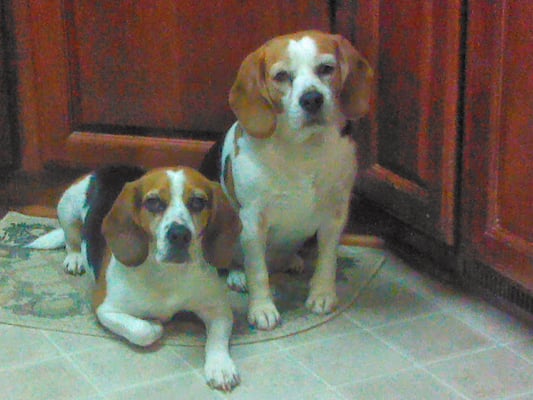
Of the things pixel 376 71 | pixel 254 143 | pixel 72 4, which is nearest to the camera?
pixel 254 143

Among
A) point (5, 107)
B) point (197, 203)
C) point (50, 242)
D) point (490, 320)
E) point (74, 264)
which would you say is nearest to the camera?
point (197, 203)

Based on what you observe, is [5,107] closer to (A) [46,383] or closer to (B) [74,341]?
(B) [74,341]

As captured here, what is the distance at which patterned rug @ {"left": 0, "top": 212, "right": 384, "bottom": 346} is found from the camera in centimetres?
212

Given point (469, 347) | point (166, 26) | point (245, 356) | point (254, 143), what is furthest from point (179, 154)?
point (469, 347)

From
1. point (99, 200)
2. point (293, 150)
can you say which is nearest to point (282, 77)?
point (293, 150)

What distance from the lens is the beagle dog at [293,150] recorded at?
203cm

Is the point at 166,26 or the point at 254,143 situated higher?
the point at 166,26

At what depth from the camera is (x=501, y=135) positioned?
205cm

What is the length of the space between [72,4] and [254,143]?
0.80 m

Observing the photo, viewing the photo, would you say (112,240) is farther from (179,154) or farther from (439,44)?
(439,44)

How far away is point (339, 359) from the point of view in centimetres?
200

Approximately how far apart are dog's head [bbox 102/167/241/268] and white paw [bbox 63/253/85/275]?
46 centimetres

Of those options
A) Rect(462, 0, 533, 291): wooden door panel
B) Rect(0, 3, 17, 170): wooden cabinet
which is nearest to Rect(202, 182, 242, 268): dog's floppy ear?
Rect(462, 0, 533, 291): wooden door panel

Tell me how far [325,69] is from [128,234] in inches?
22.1
